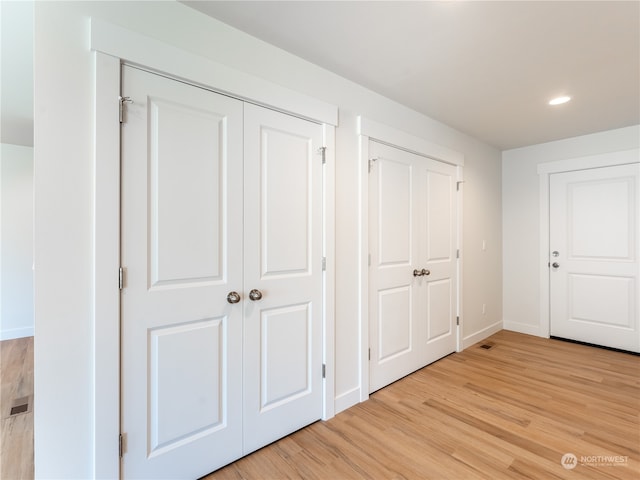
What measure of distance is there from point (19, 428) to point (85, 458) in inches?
48.5

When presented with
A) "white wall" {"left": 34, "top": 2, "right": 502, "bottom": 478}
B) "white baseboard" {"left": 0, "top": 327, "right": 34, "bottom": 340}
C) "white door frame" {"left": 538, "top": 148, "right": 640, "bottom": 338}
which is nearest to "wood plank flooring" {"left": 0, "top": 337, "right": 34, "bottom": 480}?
"white baseboard" {"left": 0, "top": 327, "right": 34, "bottom": 340}

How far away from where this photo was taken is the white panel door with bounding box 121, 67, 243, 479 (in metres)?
1.42

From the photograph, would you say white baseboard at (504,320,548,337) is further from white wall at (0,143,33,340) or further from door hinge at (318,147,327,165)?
white wall at (0,143,33,340)

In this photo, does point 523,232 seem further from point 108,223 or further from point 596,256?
point 108,223

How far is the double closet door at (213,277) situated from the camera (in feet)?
4.70

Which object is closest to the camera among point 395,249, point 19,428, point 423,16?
point 423,16

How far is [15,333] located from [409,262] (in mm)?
5097

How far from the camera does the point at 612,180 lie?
3.47m

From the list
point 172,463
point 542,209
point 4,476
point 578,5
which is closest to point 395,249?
point 578,5

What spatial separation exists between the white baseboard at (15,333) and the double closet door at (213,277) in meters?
4.11

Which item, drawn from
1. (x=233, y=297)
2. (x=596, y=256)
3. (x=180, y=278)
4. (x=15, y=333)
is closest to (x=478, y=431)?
(x=233, y=297)

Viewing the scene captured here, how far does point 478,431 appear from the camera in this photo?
2002 millimetres

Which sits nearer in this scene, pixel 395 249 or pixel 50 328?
pixel 50 328

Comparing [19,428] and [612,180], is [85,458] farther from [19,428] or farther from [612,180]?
[612,180]
